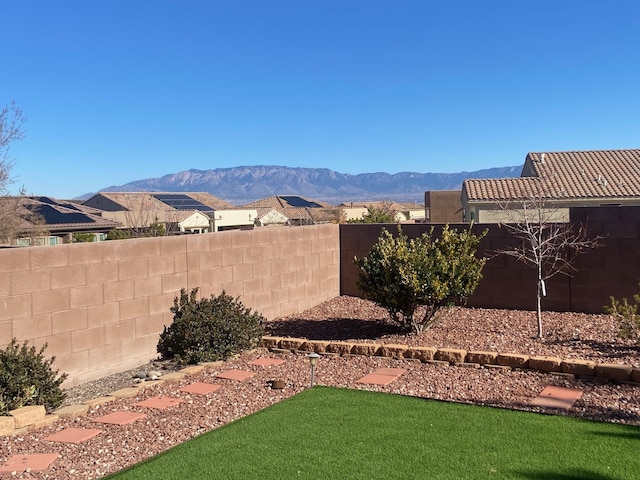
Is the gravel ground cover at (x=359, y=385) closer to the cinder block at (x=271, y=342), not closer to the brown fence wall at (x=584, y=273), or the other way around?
the cinder block at (x=271, y=342)

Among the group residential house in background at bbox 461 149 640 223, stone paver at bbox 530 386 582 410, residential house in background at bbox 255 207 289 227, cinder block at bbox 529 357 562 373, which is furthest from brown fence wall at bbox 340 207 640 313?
residential house in background at bbox 255 207 289 227

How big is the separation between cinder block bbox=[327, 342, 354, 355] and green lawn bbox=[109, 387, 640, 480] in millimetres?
2628

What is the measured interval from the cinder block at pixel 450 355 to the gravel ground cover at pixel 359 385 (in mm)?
147

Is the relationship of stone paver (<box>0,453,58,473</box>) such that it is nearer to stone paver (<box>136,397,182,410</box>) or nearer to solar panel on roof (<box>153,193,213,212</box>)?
stone paver (<box>136,397,182,410</box>)

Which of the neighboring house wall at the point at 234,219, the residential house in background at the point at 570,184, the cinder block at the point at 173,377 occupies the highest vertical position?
the residential house in background at the point at 570,184

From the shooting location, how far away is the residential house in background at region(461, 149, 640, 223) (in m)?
26.8

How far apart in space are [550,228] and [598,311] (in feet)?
6.04

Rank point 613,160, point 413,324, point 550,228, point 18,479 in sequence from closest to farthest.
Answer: point 18,479, point 413,324, point 550,228, point 613,160

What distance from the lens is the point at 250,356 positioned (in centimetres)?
975

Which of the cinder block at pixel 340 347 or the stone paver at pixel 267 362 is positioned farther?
the cinder block at pixel 340 347

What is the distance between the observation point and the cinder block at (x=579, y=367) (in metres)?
7.78

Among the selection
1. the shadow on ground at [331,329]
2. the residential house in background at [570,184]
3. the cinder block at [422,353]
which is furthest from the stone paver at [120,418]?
the residential house in background at [570,184]

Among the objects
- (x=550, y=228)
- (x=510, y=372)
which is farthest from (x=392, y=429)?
(x=550, y=228)

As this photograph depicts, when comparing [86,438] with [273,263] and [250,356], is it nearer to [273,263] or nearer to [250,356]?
[250,356]
